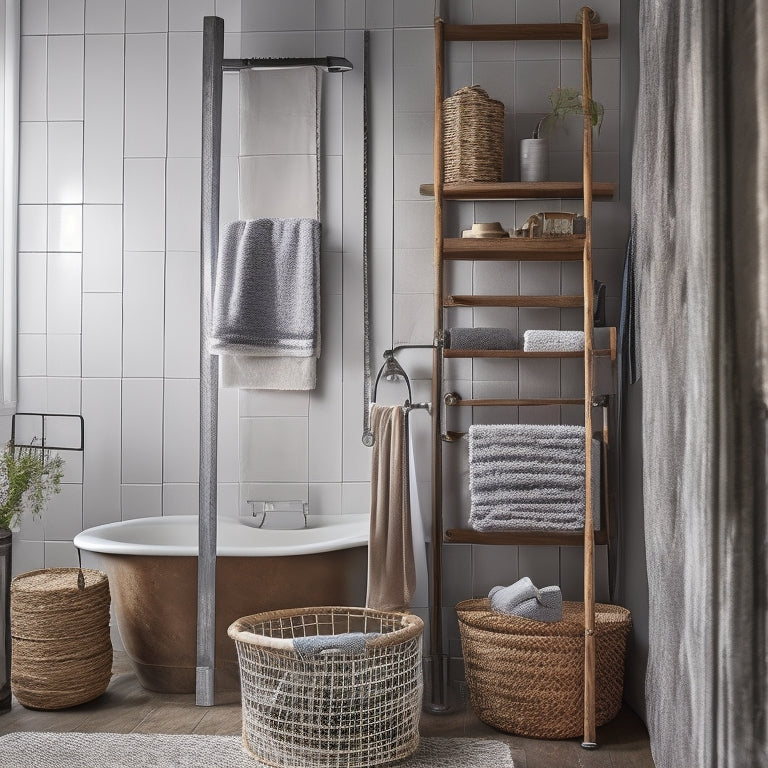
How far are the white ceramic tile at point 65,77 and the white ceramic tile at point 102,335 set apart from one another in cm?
71

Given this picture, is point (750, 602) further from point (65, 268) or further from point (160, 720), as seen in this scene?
point (65, 268)

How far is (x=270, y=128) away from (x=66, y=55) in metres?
1.01

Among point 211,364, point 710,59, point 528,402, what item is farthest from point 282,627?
point 710,59

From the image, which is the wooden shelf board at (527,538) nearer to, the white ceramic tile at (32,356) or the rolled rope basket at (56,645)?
the rolled rope basket at (56,645)

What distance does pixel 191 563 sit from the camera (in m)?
2.87

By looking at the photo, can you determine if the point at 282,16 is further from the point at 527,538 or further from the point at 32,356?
the point at 527,538

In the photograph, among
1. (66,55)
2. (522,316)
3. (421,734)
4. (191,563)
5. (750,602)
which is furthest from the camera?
(66,55)

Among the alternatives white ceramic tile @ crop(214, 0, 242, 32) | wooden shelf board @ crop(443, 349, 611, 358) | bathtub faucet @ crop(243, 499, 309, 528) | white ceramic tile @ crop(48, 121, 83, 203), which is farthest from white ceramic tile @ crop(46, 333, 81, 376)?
wooden shelf board @ crop(443, 349, 611, 358)

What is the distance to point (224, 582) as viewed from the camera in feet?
9.45

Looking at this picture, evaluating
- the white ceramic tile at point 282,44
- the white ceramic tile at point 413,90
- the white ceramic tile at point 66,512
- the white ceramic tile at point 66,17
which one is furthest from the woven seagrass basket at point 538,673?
the white ceramic tile at point 66,17

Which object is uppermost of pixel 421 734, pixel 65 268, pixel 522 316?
pixel 65 268

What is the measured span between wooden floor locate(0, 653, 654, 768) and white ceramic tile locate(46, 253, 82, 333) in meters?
1.35

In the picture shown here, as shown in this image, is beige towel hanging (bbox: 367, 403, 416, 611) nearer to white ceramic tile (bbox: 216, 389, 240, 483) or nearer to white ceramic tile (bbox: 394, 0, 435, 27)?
white ceramic tile (bbox: 216, 389, 240, 483)

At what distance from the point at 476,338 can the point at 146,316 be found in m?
1.28
